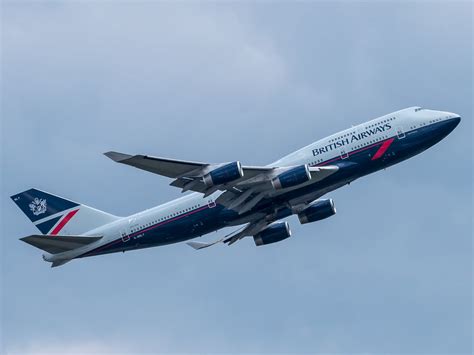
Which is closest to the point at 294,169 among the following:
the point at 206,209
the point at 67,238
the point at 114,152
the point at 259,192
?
the point at 259,192

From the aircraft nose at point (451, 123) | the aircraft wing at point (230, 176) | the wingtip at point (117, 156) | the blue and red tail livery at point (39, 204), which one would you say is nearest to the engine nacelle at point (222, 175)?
the aircraft wing at point (230, 176)

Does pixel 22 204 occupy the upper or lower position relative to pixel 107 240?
upper

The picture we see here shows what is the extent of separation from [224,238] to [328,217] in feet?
29.8

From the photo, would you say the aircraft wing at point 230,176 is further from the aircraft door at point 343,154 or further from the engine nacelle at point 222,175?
the aircraft door at point 343,154

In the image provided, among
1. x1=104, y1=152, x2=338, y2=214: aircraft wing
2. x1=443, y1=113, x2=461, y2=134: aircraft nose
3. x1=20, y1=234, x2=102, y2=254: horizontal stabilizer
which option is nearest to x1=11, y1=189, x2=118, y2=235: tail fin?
x1=20, y1=234, x2=102, y2=254: horizontal stabilizer

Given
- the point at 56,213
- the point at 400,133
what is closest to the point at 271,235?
the point at 400,133

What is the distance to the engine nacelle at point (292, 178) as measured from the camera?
68.6 metres

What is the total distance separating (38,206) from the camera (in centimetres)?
7894

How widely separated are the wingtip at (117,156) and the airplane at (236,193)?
294 millimetres

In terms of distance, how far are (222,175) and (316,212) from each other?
13938mm

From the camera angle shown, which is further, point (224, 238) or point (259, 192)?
point (224, 238)

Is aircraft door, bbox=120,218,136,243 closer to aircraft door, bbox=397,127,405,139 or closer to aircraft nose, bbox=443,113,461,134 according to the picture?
aircraft door, bbox=397,127,405,139

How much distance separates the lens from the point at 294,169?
2724 inches

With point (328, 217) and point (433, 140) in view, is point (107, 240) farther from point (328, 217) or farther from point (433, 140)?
point (433, 140)
